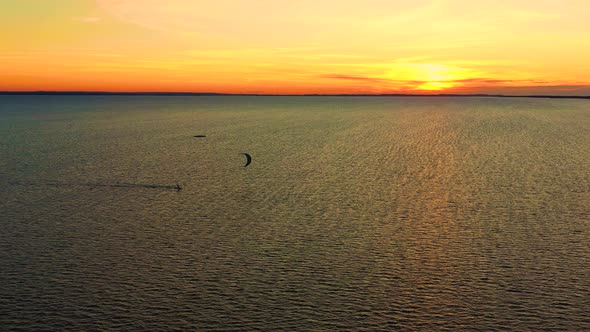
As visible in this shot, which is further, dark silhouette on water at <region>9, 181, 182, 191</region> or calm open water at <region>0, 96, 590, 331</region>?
dark silhouette on water at <region>9, 181, 182, 191</region>

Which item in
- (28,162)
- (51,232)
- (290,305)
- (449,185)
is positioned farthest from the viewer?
(28,162)

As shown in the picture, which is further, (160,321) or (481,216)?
(481,216)

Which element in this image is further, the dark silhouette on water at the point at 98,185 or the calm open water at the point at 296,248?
the dark silhouette on water at the point at 98,185

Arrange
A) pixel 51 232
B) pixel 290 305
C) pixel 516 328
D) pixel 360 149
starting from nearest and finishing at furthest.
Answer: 1. pixel 516 328
2. pixel 290 305
3. pixel 51 232
4. pixel 360 149

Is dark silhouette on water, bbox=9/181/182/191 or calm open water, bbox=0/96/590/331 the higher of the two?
calm open water, bbox=0/96/590/331

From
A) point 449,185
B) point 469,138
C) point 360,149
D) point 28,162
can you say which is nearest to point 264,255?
point 449,185

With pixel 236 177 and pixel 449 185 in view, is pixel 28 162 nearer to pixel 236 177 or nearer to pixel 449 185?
pixel 236 177

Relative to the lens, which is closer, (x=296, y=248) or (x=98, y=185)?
(x=296, y=248)

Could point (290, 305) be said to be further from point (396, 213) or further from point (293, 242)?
point (396, 213)

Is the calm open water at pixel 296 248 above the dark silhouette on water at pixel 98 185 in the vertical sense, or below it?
above

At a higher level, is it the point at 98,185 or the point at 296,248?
the point at 296,248
